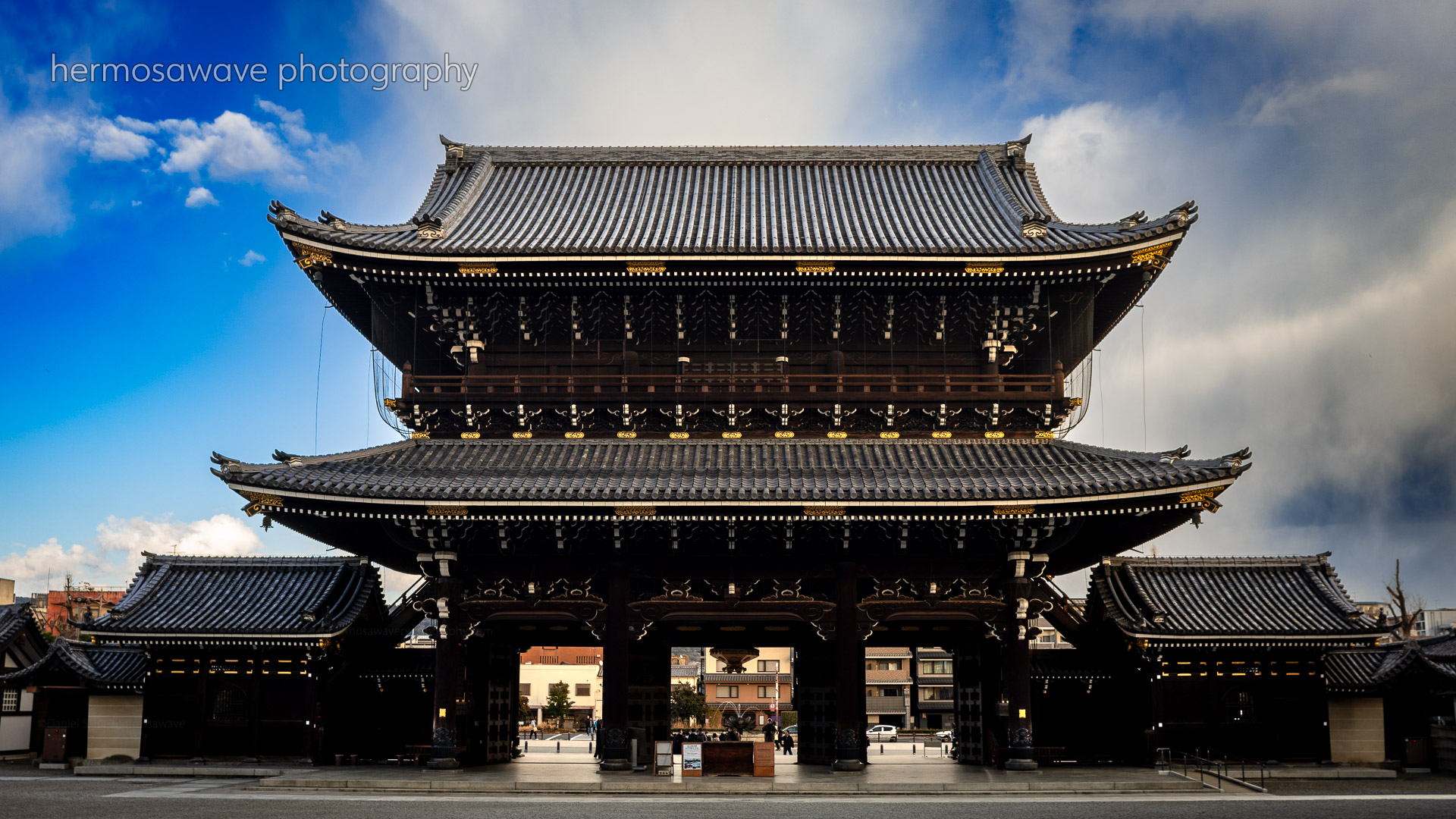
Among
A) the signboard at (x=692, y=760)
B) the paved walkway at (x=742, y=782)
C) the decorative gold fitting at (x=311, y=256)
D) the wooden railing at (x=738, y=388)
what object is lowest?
the paved walkway at (x=742, y=782)

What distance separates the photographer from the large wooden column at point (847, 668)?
25031mm

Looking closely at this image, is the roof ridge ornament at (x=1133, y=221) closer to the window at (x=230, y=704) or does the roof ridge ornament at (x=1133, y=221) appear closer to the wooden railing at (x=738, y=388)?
the wooden railing at (x=738, y=388)

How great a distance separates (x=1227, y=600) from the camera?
29.2 meters

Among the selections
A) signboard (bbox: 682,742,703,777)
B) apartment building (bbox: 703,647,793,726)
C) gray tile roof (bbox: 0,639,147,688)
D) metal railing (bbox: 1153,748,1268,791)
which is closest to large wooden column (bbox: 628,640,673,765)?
signboard (bbox: 682,742,703,777)

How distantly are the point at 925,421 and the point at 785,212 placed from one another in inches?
307

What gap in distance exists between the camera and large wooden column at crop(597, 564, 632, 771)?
2494 centimetres

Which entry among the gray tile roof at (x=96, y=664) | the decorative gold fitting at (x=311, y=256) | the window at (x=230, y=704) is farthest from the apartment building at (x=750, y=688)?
the decorative gold fitting at (x=311, y=256)

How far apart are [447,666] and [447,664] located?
2.1 inches

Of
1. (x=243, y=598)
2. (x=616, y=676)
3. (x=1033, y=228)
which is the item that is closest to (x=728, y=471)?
(x=616, y=676)

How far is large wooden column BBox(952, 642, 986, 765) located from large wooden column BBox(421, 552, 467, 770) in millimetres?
13897

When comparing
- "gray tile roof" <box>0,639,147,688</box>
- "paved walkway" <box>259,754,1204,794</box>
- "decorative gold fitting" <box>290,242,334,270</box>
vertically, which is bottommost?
"paved walkway" <box>259,754,1204,794</box>

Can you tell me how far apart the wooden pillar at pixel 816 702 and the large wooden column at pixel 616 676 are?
5841 millimetres

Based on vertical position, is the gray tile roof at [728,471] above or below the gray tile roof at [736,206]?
below

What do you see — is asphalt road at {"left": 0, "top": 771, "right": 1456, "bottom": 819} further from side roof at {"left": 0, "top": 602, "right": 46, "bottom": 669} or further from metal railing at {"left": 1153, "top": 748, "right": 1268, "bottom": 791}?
side roof at {"left": 0, "top": 602, "right": 46, "bottom": 669}
